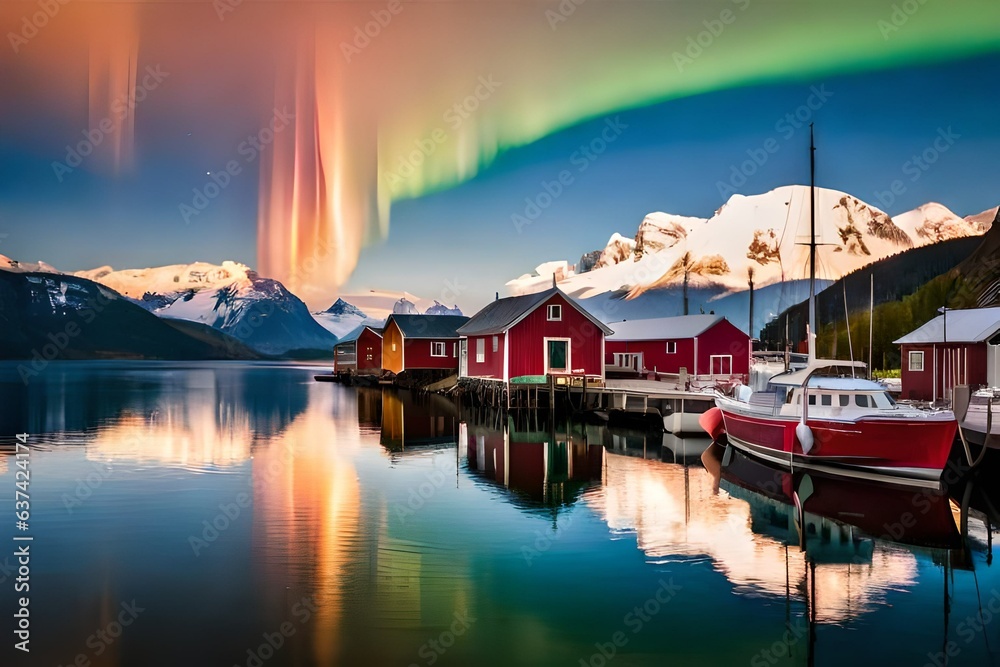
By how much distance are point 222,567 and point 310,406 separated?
41.7 metres

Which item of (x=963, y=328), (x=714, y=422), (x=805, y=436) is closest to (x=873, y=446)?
(x=805, y=436)

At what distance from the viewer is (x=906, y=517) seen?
1708cm

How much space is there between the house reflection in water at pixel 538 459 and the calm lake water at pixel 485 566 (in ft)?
0.64

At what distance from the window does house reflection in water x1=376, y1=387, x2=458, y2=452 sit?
250 inches

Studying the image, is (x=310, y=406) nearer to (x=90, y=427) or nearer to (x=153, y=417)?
(x=153, y=417)

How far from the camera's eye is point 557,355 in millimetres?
45219

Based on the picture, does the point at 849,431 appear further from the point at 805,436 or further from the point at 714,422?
the point at 714,422

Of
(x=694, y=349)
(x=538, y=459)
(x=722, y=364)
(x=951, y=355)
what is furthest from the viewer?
(x=722, y=364)

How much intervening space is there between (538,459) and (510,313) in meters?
20.7

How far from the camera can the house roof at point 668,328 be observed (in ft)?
161

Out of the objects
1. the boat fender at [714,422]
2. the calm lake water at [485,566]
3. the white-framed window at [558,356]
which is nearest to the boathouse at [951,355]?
the boat fender at [714,422]

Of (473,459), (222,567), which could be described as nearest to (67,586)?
(222,567)

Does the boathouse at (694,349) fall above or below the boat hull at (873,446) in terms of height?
above

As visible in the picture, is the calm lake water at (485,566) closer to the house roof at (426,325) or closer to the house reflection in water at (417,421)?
the house reflection in water at (417,421)
